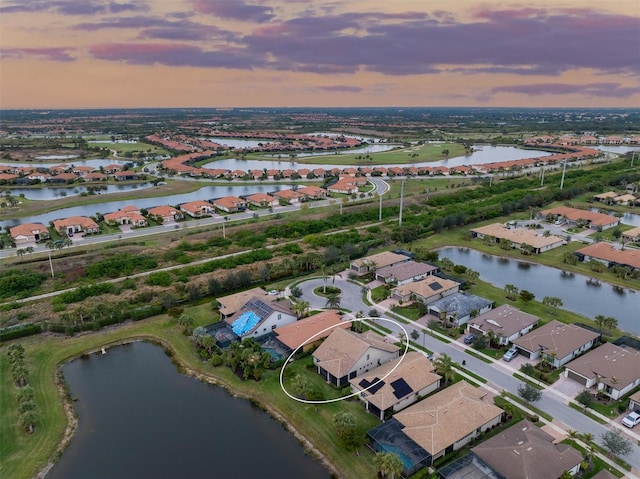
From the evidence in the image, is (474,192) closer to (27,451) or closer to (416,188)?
(416,188)

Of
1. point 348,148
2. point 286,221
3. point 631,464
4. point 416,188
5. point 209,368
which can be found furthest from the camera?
point 348,148

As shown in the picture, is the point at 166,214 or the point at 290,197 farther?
the point at 290,197

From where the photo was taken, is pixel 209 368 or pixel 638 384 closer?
pixel 638 384

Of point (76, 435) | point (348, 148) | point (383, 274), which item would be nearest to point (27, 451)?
point (76, 435)

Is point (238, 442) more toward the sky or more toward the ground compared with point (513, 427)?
more toward the ground

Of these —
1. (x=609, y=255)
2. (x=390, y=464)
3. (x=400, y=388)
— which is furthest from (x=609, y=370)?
(x=609, y=255)

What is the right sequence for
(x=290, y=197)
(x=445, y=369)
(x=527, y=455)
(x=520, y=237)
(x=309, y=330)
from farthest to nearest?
(x=290, y=197)
(x=520, y=237)
(x=309, y=330)
(x=445, y=369)
(x=527, y=455)

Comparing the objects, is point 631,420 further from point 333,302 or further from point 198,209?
point 198,209

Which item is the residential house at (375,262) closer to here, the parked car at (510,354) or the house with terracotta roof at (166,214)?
the parked car at (510,354)
